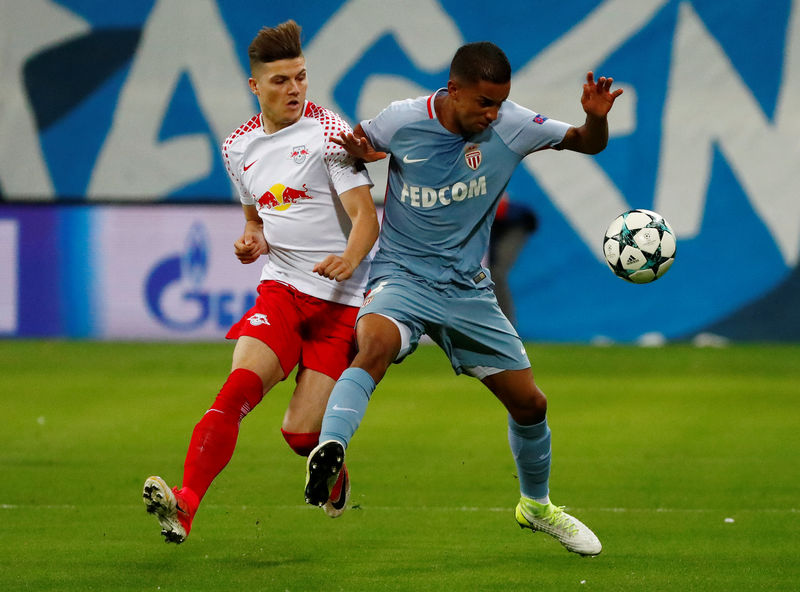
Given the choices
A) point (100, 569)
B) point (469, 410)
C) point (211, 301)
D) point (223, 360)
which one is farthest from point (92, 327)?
point (100, 569)

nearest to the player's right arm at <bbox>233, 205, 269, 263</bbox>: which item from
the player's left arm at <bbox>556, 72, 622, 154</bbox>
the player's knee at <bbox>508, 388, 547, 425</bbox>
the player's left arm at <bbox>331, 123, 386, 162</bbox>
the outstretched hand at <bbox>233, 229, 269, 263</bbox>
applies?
the outstretched hand at <bbox>233, 229, 269, 263</bbox>

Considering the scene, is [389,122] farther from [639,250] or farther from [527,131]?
[639,250]

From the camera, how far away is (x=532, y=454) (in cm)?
559

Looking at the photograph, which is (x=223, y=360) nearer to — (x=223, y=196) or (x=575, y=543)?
(x=223, y=196)

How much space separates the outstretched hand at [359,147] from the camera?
5375 mm

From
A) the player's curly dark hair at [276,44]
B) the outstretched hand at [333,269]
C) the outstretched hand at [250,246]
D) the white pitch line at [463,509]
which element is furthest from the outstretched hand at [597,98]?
the white pitch line at [463,509]

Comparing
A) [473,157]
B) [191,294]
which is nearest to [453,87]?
[473,157]

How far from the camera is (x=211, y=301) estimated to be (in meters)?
15.5

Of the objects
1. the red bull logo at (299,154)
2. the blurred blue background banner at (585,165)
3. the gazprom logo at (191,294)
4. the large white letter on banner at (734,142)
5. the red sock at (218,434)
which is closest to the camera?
the red sock at (218,434)

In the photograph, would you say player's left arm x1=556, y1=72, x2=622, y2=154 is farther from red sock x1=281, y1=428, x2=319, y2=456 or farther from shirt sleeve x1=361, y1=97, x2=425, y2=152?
red sock x1=281, y1=428, x2=319, y2=456

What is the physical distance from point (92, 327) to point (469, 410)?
23.3 feet

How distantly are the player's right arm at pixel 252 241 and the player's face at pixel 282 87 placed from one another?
1.61ft

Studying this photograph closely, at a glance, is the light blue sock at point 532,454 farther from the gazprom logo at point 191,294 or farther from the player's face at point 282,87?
the gazprom logo at point 191,294

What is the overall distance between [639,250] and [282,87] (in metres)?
1.78
